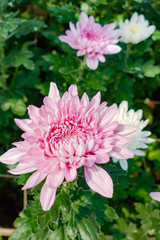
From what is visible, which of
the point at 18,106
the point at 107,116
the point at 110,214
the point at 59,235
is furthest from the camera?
the point at 18,106

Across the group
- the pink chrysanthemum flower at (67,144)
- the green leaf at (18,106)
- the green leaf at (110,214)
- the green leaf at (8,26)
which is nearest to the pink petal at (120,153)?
the pink chrysanthemum flower at (67,144)

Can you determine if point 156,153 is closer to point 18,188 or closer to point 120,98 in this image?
point 120,98

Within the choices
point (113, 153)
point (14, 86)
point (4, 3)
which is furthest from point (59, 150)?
point (14, 86)

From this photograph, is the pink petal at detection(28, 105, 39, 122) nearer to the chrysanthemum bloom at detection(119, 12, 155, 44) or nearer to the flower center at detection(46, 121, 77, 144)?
the flower center at detection(46, 121, 77, 144)

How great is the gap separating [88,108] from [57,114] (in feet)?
0.45

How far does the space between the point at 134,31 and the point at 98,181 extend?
122cm

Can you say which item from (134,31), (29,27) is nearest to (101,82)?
(134,31)

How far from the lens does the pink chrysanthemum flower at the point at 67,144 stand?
1.01 m

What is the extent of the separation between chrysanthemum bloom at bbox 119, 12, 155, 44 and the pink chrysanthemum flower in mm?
908

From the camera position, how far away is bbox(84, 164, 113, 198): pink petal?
105 centimetres

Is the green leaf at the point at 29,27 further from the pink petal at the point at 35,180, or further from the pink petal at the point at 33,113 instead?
the pink petal at the point at 35,180

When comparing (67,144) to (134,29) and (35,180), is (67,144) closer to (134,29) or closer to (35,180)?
(35,180)

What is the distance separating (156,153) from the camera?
8.21 feet

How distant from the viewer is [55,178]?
1.02 metres
